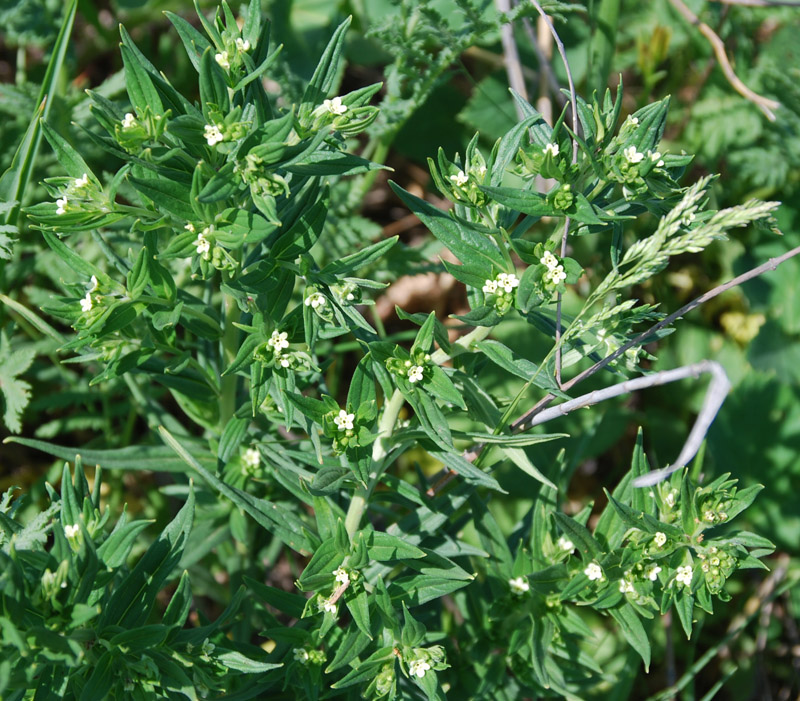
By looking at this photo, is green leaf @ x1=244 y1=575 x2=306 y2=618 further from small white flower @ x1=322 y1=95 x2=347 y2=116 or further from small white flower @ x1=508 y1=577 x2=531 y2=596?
small white flower @ x1=322 y1=95 x2=347 y2=116

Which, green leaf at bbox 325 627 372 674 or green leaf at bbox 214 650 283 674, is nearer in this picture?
green leaf at bbox 214 650 283 674

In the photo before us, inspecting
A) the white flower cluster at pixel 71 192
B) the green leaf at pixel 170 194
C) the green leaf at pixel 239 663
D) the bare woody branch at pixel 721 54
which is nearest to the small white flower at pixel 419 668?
the green leaf at pixel 239 663

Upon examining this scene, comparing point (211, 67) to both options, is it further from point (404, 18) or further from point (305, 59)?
point (305, 59)

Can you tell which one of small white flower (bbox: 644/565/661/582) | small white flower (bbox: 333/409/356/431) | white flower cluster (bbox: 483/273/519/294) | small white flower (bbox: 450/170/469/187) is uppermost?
small white flower (bbox: 450/170/469/187)

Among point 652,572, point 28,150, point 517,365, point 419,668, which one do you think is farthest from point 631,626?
point 28,150

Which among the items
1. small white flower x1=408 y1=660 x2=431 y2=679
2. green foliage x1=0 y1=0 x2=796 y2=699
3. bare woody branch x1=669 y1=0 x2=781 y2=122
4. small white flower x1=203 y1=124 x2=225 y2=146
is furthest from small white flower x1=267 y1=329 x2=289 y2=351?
bare woody branch x1=669 y1=0 x2=781 y2=122

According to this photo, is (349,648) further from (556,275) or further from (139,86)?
(139,86)

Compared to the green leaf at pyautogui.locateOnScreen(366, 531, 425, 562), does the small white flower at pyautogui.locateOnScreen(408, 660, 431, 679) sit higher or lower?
lower
